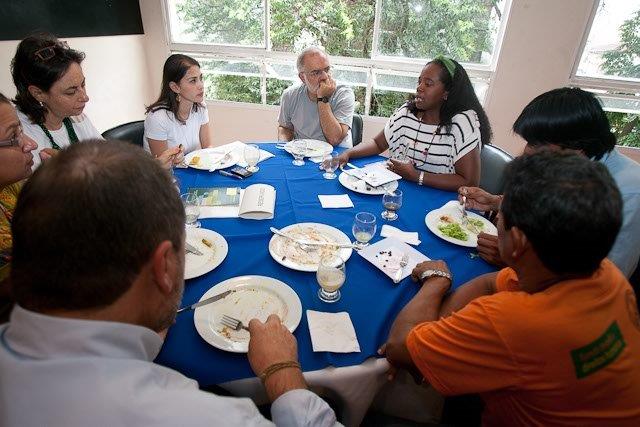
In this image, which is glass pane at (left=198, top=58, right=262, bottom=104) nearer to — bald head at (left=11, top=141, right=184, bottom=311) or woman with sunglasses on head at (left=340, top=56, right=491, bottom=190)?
woman with sunglasses on head at (left=340, top=56, right=491, bottom=190)

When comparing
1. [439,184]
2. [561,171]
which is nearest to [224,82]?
[439,184]

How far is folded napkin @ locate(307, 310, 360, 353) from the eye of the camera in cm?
110

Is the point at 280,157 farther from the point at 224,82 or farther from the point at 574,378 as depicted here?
the point at 224,82

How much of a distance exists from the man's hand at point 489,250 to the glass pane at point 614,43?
3.71 m

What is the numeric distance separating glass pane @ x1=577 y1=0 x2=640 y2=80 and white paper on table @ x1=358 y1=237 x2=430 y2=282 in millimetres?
3951

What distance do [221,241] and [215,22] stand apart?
4.03 metres

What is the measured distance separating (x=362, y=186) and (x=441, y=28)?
304 cm

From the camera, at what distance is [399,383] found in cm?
126

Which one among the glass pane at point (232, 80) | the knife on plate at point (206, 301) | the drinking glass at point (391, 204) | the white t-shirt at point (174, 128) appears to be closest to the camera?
the knife on plate at point (206, 301)

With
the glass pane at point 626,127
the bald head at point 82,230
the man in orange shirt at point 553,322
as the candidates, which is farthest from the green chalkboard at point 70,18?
the glass pane at point 626,127

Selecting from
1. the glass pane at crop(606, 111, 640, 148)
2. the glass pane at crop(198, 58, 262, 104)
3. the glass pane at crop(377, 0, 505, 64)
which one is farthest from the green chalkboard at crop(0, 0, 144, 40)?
the glass pane at crop(606, 111, 640, 148)

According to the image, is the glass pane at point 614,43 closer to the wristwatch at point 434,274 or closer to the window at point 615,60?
the window at point 615,60

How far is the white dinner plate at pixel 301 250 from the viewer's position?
57.1 inches

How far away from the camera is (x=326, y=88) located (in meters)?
2.98
